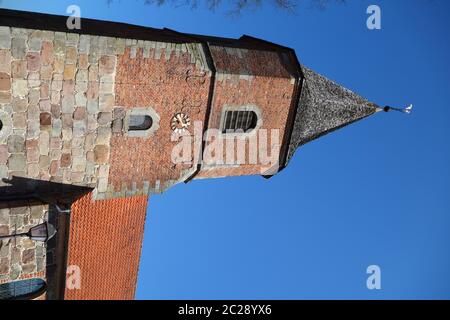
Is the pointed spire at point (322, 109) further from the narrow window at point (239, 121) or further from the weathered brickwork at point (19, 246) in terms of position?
the weathered brickwork at point (19, 246)

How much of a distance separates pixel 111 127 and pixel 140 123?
70 centimetres

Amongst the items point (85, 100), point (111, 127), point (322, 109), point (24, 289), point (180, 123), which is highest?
point (322, 109)

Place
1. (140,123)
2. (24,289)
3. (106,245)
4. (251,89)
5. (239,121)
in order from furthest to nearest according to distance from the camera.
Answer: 1. (106,245)
2. (239,121)
3. (251,89)
4. (24,289)
5. (140,123)

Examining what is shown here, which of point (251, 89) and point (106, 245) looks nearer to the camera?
point (251, 89)

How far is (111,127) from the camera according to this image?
9508 millimetres

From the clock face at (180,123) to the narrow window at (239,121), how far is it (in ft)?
3.30

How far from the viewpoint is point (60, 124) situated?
29.3 feet

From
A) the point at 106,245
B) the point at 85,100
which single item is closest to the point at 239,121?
the point at 85,100

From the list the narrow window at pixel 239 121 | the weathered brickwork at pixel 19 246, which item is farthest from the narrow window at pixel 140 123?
the weathered brickwork at pixel 19 246

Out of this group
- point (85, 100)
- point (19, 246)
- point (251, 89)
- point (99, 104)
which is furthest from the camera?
point (251, 89)

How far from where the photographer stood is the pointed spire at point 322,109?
12.6m

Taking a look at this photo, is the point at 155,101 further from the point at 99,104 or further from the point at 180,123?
the point at 99,104
